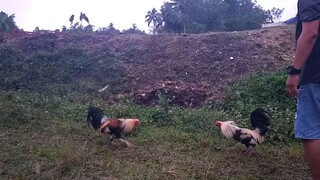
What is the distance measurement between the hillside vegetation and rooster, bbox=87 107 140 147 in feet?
0.67

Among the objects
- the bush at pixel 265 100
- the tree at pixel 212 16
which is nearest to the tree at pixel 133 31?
the tree at pixel 212 16

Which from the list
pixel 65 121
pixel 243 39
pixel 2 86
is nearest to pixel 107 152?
pixel 65 121

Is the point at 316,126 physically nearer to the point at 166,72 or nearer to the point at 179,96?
the point at 179,96

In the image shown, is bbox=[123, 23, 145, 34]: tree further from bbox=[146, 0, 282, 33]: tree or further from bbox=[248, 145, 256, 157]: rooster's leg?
bbox=[248, 145, 256, 157]: rooster's leg

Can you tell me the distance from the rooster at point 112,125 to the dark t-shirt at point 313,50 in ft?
10.9

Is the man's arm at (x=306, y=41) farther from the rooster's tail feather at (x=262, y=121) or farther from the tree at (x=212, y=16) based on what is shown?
the tree at (x=212, y=16)

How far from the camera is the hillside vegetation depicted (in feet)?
14.4

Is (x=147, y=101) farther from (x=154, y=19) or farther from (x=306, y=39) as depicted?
(x=154, y=19)

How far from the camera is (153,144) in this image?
5418mm

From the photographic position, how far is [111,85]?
10219 millimetres

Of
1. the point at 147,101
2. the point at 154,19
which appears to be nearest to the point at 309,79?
the point at 147,101

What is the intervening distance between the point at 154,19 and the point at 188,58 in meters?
→ 20.9

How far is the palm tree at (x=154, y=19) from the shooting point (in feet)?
96.8

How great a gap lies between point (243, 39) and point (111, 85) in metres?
4.73
